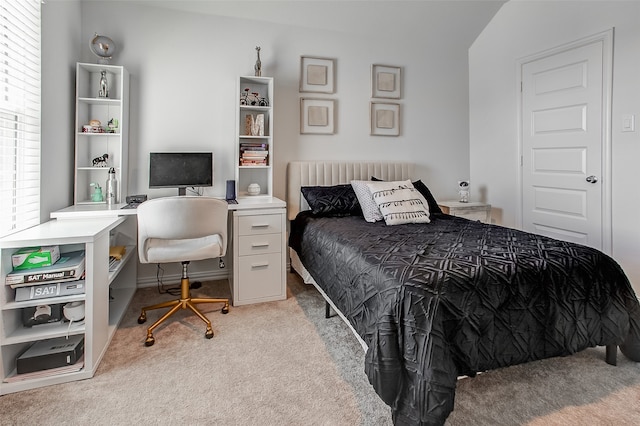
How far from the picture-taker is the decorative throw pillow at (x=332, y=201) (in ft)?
9.91

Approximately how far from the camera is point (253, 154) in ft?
10.5

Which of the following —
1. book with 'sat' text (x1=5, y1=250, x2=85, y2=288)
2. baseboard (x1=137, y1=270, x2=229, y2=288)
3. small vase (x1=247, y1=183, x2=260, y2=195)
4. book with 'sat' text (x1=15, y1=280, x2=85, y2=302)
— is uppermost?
small vase (x1=247, y1=183, x2=260, y2=195)

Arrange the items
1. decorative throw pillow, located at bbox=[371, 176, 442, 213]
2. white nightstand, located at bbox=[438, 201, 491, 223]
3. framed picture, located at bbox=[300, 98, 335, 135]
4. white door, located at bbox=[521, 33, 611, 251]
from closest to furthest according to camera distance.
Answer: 1. white door, located at bbox=[521, 33, 611, 251]
2. decorative throw pillow, located at bbox=[371, 176, 442, 213]
3. framed picture, located at bbox=[300, 98, 335, 135]
4. white nightstand, located at bbox=[438, 201, 491, 223]

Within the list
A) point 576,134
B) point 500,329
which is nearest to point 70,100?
point 500,329

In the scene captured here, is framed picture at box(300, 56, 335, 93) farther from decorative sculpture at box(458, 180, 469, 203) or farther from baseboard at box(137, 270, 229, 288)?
baseboard at box(137, 270, 229, 288)

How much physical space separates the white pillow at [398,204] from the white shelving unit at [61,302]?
→ 191 cm

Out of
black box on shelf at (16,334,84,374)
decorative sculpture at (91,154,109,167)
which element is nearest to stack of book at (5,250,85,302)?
black box on shelf at (16,334,84,374)

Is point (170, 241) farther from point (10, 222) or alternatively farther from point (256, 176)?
point (256, 176)

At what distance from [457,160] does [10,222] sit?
4.18 m

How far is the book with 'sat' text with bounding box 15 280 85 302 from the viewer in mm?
1706

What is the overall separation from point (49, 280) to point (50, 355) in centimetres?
38

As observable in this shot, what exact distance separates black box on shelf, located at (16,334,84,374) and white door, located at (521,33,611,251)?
3939mm

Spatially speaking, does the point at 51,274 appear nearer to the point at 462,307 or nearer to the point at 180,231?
the point at 180,231

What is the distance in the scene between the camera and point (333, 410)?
154cm
